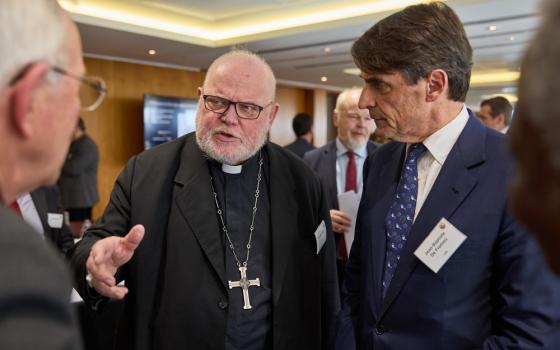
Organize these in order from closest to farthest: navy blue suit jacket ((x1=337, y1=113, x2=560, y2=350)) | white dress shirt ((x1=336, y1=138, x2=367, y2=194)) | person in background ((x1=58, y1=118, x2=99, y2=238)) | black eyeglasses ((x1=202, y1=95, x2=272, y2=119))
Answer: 1. navy blue suit jacket ((x1=337, y1=113, x2=560, y2=350))
2. black eyeglasses ((x1=202, y1=95, x2=272, y2=119))
3. white dress shirt ((x1=336, y1=138, x2=367, y2=194))
4. person in background ((x1=58, y1=118, x2=99, y2=238))

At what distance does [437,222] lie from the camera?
1.34m

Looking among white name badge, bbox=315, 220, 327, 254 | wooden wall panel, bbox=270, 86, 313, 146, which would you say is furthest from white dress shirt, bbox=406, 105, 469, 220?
wooden wall panel, bbox=270, 86, 313, 146

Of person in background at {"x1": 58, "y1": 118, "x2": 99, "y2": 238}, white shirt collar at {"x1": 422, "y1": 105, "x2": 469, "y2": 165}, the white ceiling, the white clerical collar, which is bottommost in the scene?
person in background at {"x1": 58, "y1": 118, "x2": 99, "y2": 238}

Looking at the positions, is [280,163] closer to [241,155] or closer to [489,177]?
[241,155]

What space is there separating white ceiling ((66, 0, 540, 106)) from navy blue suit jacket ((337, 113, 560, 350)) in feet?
15.3

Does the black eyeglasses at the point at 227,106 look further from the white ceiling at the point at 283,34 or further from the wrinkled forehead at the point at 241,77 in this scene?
the white ceiling at the point at 283,34

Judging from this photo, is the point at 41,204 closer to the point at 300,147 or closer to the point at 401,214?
the point at 401,214

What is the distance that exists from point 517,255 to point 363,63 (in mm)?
691

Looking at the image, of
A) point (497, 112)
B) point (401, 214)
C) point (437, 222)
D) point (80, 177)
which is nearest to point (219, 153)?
point (401, 214)

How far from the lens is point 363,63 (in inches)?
59.7

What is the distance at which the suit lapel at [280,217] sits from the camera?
1.79 metres

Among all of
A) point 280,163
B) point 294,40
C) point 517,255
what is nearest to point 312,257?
point 280,163

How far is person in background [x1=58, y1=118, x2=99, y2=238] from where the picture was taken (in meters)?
6.62

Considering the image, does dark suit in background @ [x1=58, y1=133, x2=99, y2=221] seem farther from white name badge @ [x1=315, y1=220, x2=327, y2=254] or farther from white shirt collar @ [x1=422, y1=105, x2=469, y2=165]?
white shirt collar @ [x1=422, y1=105, x2=469, y2=165]
